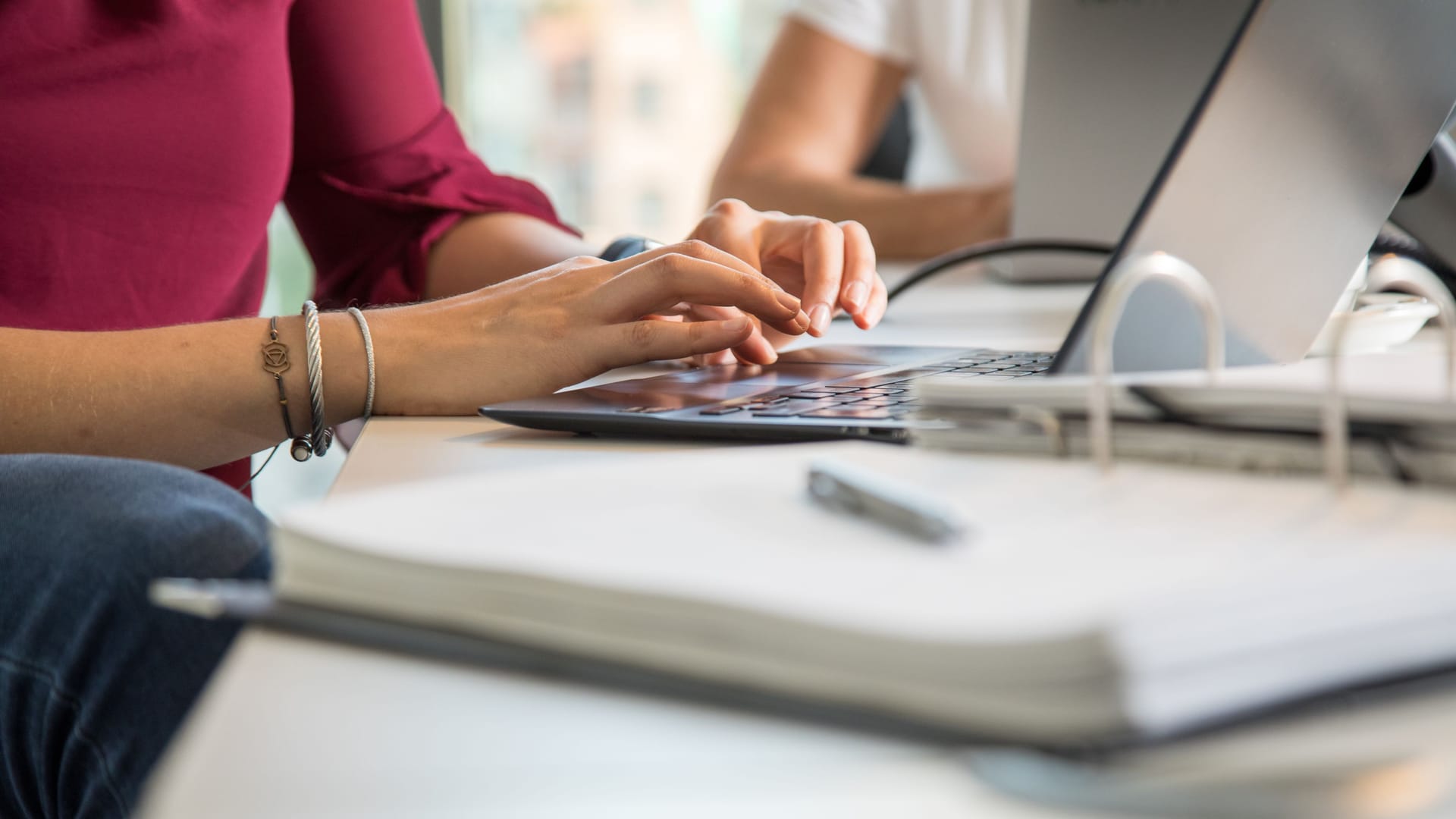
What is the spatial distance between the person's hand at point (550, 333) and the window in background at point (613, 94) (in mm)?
2816

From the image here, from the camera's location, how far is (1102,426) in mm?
303

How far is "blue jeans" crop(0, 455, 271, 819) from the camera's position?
0.34 metres

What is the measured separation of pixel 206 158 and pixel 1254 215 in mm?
705

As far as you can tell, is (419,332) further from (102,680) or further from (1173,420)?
(1173,420)

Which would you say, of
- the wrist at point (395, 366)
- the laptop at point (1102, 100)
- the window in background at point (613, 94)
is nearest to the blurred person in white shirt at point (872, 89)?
the laptop at point (1102, 100)

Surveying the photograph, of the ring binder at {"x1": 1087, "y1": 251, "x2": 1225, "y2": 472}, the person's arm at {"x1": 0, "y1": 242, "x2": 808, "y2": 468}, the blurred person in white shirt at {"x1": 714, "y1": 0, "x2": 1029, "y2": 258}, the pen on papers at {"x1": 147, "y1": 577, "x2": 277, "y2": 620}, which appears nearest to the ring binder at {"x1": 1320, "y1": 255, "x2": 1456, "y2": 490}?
the ring binder at {"x1": 1087, "y1": 251, "x2": 1225, "y2": 472}

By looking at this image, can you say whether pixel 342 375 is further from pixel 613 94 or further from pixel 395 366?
pixel 613 94

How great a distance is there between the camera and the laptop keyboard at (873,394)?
0.49 meters

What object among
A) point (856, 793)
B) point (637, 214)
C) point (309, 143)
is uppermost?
point (856, 793)

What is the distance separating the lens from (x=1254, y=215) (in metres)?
0.51

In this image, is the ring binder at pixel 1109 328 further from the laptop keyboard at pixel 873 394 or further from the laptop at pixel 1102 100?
the laptop at pixel 1102 100

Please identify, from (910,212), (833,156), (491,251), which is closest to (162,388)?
(491,251)

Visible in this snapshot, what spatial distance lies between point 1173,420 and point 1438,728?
0.37 feet

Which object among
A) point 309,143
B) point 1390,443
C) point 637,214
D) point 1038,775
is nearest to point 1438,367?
point 1390,443
